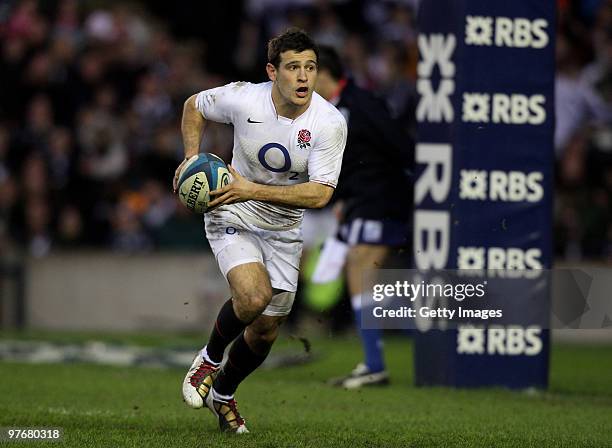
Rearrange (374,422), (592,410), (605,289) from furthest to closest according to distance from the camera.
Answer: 1. (605,289)
2. (592,410)
3. (374,422)

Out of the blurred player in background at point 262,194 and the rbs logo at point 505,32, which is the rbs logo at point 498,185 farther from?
the blurred player in background at point 262,194

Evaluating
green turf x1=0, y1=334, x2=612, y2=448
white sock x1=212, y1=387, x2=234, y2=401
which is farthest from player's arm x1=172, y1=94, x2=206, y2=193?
green turf x1=0, y1=334, x2=612, y2=448

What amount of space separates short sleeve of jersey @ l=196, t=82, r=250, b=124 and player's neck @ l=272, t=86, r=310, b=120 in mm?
245

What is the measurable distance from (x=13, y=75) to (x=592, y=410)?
1060cm

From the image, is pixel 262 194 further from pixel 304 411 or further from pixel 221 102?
pixel 304 411

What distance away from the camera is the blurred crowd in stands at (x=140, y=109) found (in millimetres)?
16188

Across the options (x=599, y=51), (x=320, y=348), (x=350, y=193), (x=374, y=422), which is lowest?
(x=320, y=348)

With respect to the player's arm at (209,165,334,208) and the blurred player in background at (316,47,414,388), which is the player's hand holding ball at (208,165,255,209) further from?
the blurred player in background at (316,47,414,388)

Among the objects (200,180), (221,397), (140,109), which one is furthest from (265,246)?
(140,109)

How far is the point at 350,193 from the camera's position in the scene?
11.0m

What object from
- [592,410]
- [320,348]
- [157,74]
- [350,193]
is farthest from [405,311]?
[157,74]

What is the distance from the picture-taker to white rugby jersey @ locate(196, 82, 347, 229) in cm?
747

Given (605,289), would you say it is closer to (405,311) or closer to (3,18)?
(405,311)

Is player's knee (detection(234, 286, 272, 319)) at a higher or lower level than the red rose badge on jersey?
lower
